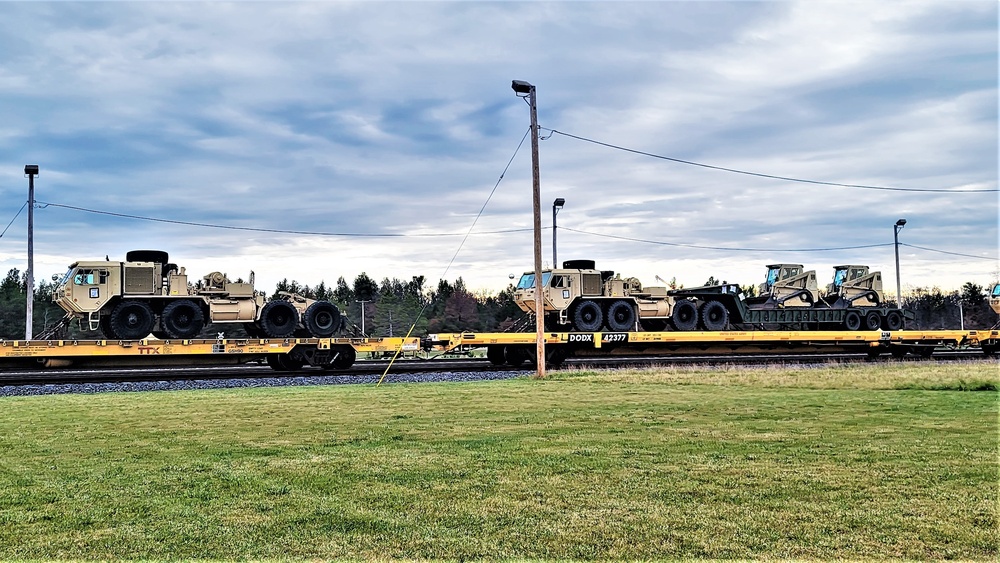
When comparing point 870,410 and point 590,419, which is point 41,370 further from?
point 870,410

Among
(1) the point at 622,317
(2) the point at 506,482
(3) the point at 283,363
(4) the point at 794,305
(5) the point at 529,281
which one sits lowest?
(2) the point at 506,482

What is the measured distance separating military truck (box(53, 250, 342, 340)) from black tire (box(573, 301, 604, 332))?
26.1ft

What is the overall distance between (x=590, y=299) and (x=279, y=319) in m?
10.3

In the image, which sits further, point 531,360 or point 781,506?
point 531,360

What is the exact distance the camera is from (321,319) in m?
23.4

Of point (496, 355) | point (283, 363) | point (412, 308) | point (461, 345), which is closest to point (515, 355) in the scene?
point (496, 355)

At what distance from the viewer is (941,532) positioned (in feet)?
17.2

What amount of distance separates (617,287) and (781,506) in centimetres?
2248

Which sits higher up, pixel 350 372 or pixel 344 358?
pixel 344 358

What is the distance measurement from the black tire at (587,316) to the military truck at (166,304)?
7964 mm

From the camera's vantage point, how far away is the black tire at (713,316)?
96.6 ft

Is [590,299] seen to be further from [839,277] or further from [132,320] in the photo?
[132,320]

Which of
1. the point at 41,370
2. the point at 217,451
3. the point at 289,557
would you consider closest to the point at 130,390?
the point at 41,370

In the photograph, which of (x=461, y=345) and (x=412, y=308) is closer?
(x=461, y=345)
